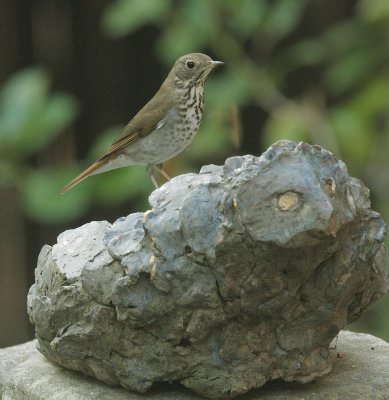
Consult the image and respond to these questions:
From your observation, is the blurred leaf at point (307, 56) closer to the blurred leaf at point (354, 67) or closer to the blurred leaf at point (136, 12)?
the blurred leaf at point (354, 67)

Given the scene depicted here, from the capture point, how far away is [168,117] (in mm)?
3150

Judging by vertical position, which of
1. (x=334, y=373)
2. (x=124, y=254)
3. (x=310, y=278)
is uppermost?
(x=124, y=254)

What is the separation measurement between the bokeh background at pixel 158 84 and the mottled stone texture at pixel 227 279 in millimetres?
1453

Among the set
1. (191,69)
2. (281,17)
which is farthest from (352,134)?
(191,69)

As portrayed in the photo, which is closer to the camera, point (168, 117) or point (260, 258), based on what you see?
point (260, 258)

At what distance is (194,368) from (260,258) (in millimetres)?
436

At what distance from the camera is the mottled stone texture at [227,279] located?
201 centimetres

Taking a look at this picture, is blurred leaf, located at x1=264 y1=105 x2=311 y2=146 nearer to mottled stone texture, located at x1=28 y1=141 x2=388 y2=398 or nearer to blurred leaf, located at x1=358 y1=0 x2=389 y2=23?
blurred leaf, located at x1=358 y1=0 x2=389 y2=23

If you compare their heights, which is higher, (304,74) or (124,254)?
(304,74)

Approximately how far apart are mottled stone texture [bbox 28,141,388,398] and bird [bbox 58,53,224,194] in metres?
0.79

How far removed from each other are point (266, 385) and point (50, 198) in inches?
73.5

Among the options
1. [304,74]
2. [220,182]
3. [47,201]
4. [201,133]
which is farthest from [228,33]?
[220,182]

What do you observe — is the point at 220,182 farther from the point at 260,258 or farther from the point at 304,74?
the point at 304,74

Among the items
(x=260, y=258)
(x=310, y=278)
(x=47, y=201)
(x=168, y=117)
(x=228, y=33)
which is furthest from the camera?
(x=228, y=33)
